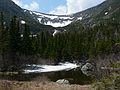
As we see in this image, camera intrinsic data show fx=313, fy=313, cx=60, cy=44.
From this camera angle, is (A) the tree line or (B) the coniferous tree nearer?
(B) the coniferous tree

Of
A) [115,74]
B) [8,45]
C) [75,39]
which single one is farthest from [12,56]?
[115,74]

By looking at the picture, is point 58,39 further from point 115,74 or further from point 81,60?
point 115,74

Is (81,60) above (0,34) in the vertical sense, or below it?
below

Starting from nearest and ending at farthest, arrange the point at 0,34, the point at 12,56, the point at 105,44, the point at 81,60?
the point at 0,34 < the point at 12,56 < the point at 105,44 < the point at 81,60

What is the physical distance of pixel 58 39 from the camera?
353 feet

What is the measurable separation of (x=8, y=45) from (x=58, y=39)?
34.5 metres

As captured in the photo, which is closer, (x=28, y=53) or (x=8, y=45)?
(x=8, y=45)

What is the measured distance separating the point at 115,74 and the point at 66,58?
321 feet

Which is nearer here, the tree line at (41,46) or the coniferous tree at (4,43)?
the coniferous tree at (4,43)

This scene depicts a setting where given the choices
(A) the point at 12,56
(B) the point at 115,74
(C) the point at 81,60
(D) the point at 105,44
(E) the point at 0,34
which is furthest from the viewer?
(C) the point at 81,60

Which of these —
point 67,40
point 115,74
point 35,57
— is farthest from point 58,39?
point 115,74

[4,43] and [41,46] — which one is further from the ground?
[41,46]

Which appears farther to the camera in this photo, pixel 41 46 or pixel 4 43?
pixel 41 46

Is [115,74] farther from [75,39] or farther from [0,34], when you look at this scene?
[75,39]
